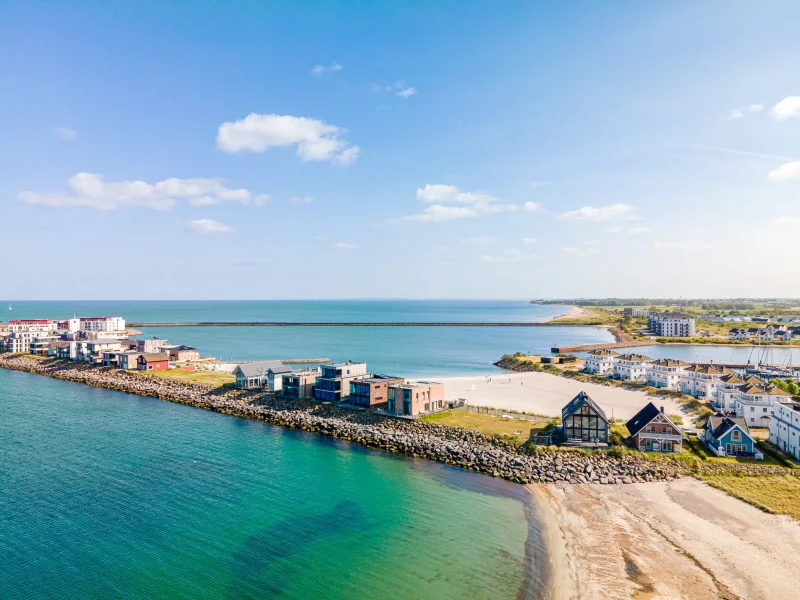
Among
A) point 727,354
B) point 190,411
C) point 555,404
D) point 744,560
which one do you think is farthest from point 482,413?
point 727,354

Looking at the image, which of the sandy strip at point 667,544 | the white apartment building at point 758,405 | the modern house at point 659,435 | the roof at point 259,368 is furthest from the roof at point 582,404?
the roof at point 259,368

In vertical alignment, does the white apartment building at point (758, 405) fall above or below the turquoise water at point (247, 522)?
above

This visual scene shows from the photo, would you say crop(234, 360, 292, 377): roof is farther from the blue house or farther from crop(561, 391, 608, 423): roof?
the blue house

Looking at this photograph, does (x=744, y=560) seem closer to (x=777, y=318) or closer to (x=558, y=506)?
(x=558, y=506)

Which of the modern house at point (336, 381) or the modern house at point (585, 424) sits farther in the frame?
the modern house at point (336, 381)

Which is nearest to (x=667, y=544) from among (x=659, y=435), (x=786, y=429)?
(x=659, y=435)

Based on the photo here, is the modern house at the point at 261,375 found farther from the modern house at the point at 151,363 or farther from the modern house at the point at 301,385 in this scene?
the modern house at the point at 151,363

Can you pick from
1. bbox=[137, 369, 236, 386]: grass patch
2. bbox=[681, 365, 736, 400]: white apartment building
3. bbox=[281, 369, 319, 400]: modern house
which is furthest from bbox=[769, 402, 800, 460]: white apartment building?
bbox=[137, 369, 236, 386]: grass patch
